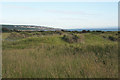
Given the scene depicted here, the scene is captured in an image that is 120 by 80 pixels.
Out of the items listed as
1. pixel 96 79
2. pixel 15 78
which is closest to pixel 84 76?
pixel 96 79

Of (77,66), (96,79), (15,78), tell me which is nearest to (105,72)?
(96,79)

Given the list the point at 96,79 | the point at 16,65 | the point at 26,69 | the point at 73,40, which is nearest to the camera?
the point at 96,79

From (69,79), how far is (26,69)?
151 cm

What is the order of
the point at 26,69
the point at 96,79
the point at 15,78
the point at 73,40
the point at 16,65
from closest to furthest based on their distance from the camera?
the point at 96,79, the point at 15,78, the point at 26,69, the point at 16,65, the point at 73,40

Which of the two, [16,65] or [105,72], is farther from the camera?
[16,65]

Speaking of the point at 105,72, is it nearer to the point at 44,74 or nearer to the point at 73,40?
the point at 44,74

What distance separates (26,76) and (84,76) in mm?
1683

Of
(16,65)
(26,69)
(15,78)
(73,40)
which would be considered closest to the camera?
(15,78)

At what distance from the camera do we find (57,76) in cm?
304

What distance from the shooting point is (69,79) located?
9.71 ft

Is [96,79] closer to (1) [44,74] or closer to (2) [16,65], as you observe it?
(1) [44,74]

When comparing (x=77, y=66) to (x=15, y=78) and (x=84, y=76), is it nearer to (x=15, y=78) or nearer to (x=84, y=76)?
(x=84, y=76)

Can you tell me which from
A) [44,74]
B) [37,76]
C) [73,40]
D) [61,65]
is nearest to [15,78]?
[37,76]

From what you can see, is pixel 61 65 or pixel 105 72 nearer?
pixel 105 72
